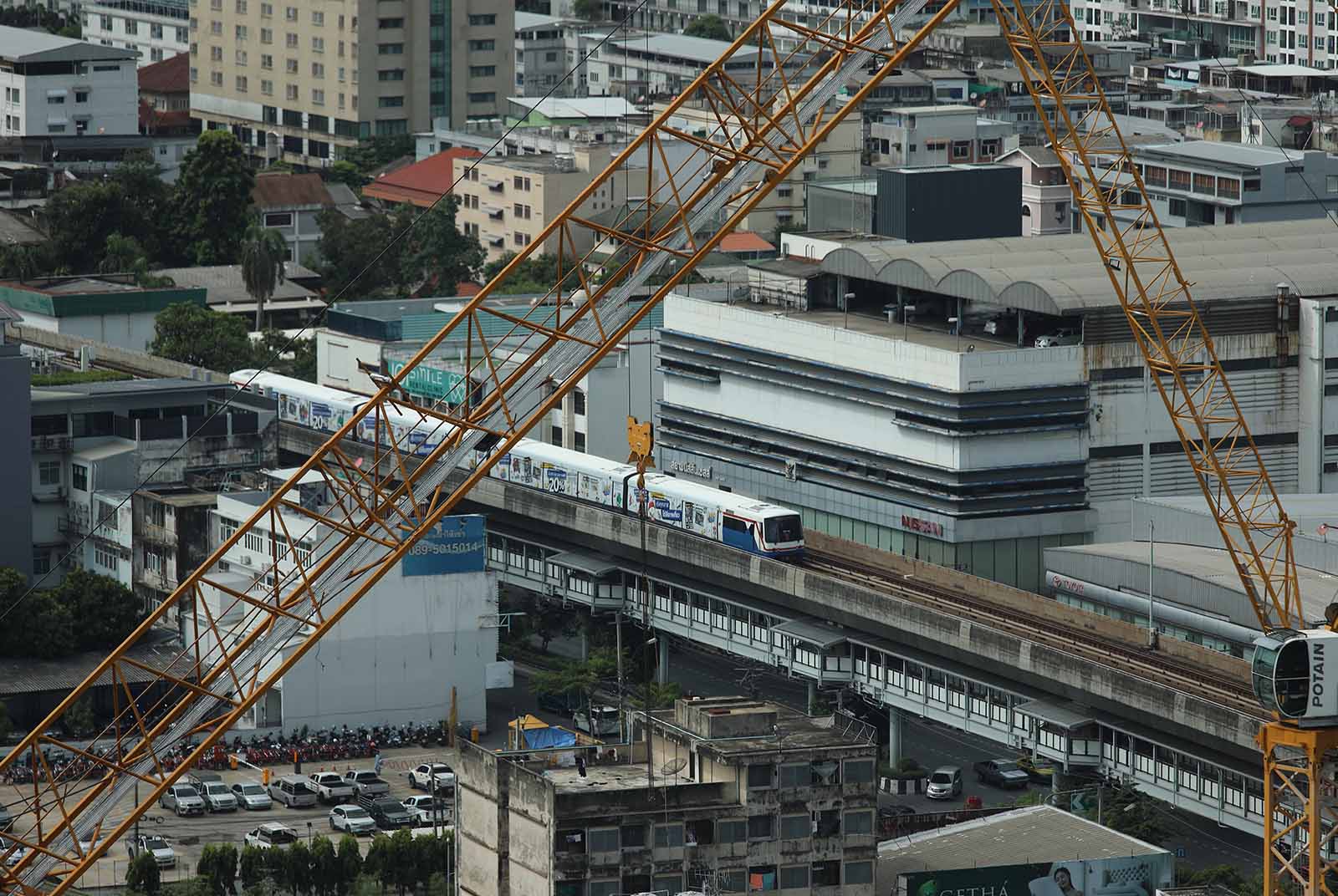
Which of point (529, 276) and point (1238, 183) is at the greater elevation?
point (1238, 183)

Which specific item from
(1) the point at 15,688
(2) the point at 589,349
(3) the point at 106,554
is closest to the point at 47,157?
(3) the point at 106,554

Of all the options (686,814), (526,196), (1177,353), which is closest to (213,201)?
(526,196)

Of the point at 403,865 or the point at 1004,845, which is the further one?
the point at 403,865

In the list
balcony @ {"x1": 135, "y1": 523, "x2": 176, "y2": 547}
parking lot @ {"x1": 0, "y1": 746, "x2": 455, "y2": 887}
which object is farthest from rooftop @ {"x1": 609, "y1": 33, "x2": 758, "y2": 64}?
parking lot @ {"x1": 0, "y1": 746, "x2": 455, "y2": 887}

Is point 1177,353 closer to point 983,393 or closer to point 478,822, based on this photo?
point 983,393

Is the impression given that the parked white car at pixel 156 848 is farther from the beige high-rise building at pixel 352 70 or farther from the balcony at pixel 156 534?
the beige high-rise building at pixel 352 70

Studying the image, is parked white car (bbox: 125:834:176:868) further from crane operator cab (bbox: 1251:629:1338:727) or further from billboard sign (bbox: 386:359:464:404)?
billboard sign (bbox: 386:359:464:404)
